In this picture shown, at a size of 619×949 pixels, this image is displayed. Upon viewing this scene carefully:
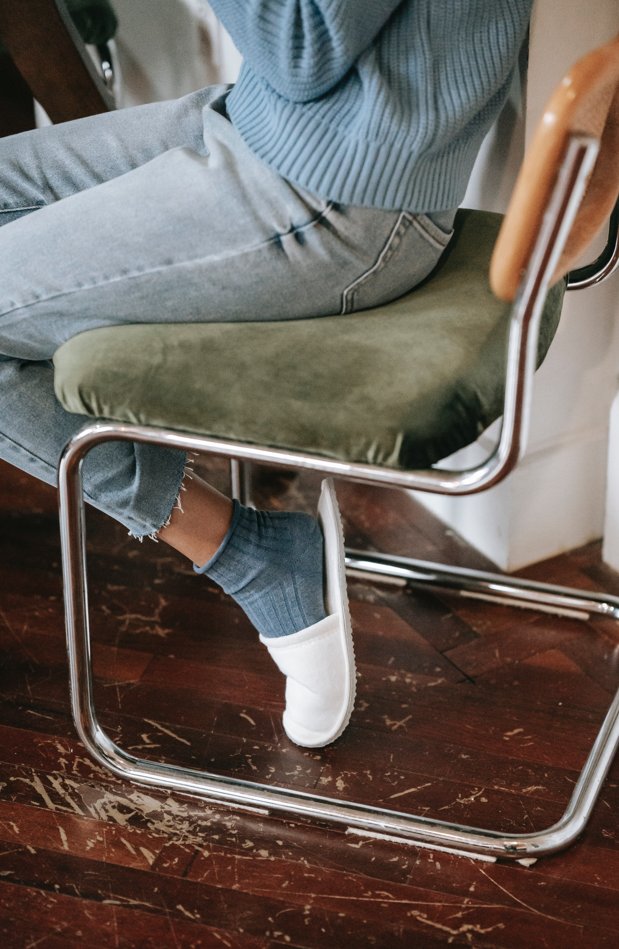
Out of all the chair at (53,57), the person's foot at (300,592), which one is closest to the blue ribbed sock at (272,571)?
the person's foot at (300,592)

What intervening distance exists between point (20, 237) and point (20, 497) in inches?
28.2

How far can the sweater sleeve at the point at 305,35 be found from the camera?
2.42ft

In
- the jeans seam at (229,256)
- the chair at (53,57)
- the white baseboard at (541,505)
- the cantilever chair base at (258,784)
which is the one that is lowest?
the white baseboard at (541,505)

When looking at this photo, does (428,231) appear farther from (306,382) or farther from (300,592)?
(300,592)

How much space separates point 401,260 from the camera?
0.84 meters

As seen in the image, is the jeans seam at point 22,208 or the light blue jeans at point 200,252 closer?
the light blue jeans at point 200,252

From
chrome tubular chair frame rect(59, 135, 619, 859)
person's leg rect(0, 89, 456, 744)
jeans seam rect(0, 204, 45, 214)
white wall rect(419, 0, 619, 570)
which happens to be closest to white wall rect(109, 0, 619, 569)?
white wall rect(419, 0, 619, 570)

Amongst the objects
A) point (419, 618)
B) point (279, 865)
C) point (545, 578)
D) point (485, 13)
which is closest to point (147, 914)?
point (279, 865)

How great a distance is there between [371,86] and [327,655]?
0.51 metres

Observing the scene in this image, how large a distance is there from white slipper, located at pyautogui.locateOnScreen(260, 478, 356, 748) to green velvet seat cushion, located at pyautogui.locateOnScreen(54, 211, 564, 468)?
245 millimetres

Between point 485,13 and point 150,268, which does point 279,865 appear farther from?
point 485,13

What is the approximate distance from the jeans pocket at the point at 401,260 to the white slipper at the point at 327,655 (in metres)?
0.21

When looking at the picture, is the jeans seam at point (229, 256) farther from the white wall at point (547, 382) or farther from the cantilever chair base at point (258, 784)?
the white wall at point (547, 382)

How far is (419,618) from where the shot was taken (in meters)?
1.23
